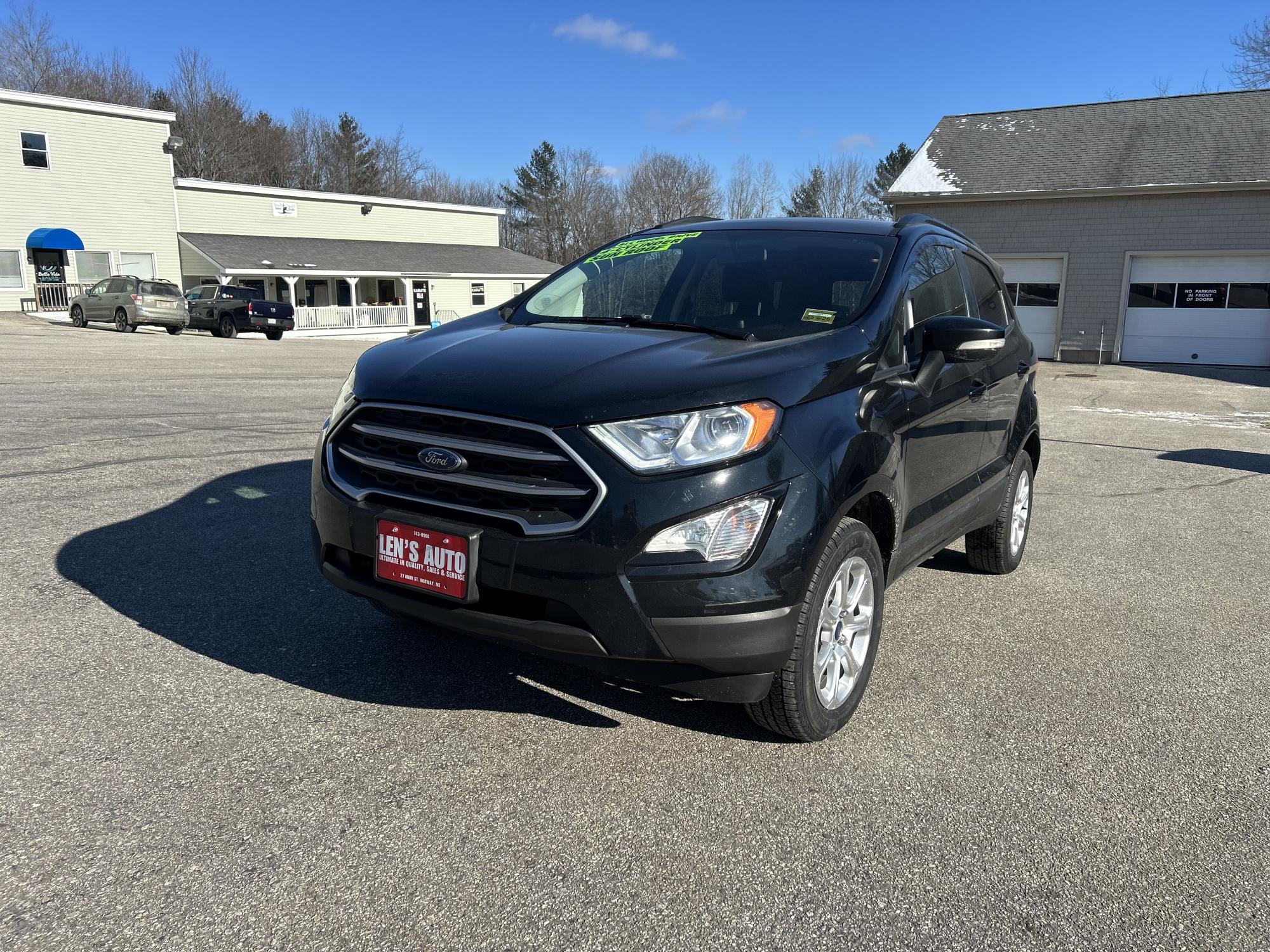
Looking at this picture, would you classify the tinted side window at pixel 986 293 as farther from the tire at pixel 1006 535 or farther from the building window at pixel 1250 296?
the building window at pixel 1250 296

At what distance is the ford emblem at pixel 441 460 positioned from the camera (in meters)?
2.81

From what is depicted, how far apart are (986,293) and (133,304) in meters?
27.1

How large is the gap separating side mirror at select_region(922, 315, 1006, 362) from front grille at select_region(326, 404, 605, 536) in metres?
1.73

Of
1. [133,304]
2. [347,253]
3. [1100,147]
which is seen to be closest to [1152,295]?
[1100,147]

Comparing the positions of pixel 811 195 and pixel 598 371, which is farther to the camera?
pixel 811 195

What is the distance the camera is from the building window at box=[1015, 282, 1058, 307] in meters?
23.4

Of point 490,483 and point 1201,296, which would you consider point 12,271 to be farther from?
point 1201,296

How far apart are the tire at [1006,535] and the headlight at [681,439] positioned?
8.65ft

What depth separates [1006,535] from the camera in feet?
16.6

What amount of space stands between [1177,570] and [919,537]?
263 centimetres

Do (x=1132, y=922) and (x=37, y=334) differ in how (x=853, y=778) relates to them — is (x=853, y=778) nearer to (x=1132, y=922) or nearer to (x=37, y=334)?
(x=1132, y=922)

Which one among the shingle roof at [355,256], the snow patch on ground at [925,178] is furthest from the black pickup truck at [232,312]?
the snow patch on ground at [925,178]

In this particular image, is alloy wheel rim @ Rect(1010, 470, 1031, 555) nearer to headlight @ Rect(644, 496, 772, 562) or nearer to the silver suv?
headlight @ Rect(644, 496, 772, 562)

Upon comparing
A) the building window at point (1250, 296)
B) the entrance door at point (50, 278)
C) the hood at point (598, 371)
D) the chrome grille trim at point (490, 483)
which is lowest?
the chrome grille trim at point (490, 483)
